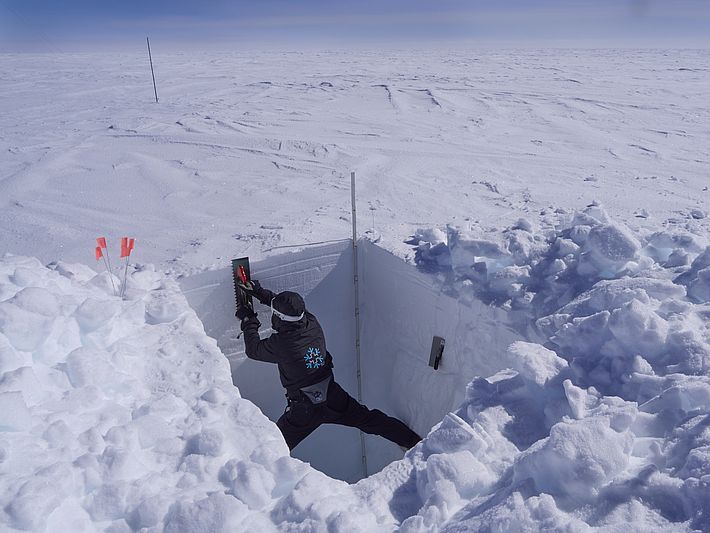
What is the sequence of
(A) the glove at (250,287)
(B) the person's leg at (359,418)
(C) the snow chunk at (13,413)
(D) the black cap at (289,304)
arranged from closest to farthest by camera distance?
(C) the snow chunk at (13,413) < (D) the black cap at (289,304) < (B) the person's leg at (359,418) < (A) the glove at (250,287)

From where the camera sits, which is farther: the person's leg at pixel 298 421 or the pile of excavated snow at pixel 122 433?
the person's leg at pixel 298 421

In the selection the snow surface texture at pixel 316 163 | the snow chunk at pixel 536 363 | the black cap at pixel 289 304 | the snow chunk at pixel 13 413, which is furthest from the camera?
the snow surface texture at pixel 316 163

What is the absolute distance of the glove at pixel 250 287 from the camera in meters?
3.61

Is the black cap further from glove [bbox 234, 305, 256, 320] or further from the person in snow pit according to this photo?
glove [bbox 234, 305, 256, 320]

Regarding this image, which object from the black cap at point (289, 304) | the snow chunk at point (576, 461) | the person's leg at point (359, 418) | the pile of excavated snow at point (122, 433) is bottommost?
the person's leg at point (359, 418)

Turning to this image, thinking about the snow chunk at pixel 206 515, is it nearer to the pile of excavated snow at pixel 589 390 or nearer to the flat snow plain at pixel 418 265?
the flat snow plain at pixel 418 265

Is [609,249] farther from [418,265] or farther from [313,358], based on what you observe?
[313,358]

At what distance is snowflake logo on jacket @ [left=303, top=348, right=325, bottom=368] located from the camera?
3287 mm

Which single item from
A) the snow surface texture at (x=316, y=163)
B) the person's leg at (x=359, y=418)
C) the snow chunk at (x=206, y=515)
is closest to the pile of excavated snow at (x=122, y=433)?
the snow chunk at (x=206, y=515)

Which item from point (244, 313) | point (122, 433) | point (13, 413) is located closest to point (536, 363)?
point (122, 433)

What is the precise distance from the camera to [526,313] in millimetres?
3088

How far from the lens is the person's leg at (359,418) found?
350cm

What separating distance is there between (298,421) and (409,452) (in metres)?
1.58

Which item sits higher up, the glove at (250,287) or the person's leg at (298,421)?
the glove at (250,287)
